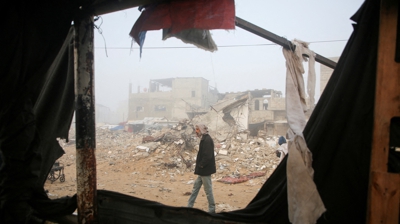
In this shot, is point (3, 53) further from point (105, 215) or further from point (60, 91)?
point (105, 215)

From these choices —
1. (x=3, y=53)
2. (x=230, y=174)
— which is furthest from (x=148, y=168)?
(x=3, y=53)

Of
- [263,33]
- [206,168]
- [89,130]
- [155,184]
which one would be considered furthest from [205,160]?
[155,184]

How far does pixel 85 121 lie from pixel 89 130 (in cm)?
12

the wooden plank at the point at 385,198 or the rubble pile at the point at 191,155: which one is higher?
the wooden plank at the point at 385,198

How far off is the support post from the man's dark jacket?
2.75 meters

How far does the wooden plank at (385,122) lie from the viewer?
137 cm

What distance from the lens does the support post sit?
2.63 m

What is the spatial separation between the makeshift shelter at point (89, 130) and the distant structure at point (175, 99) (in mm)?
32099

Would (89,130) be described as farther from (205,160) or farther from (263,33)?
(205,160)

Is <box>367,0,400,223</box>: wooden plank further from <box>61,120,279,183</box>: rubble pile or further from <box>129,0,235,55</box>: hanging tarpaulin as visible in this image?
<box>61,120,279,183</box>: rubble pile

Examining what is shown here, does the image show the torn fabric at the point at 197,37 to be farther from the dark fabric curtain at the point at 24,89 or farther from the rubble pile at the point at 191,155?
the rubble pile at the point at 191,155

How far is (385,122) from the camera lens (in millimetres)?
1417

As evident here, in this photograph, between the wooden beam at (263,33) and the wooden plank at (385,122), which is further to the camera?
the wooden beam at (263,33)

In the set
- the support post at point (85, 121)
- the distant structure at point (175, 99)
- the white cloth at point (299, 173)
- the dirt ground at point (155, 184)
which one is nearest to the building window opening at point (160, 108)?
the distant structure at point (175, 99)
